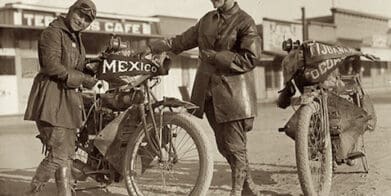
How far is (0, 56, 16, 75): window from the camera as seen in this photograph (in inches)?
907

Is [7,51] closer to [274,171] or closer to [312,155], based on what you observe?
[274,171]

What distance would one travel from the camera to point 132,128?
14.0 feet

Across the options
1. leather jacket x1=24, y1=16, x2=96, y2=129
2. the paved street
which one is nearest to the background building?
the paved street

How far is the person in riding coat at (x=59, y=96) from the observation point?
12.9ft

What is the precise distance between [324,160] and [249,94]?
789 millimetres

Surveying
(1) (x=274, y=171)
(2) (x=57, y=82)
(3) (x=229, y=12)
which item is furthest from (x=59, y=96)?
(1) (x=274, y=171)

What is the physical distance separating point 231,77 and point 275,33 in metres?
32.6

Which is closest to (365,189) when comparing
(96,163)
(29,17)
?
(96,163)

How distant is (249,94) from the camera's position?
4215 mm

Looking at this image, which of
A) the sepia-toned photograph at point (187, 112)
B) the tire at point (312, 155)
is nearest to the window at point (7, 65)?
the sepia-toned photograph at point (187, 112)

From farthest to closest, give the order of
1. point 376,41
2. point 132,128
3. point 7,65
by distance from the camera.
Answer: point 376,41 < point 7,65 < point 132,128

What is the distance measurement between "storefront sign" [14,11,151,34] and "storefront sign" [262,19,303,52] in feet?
30.1

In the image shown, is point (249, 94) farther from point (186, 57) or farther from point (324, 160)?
point (186, 57)

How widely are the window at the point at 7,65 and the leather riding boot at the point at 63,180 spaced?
20.2 meters
